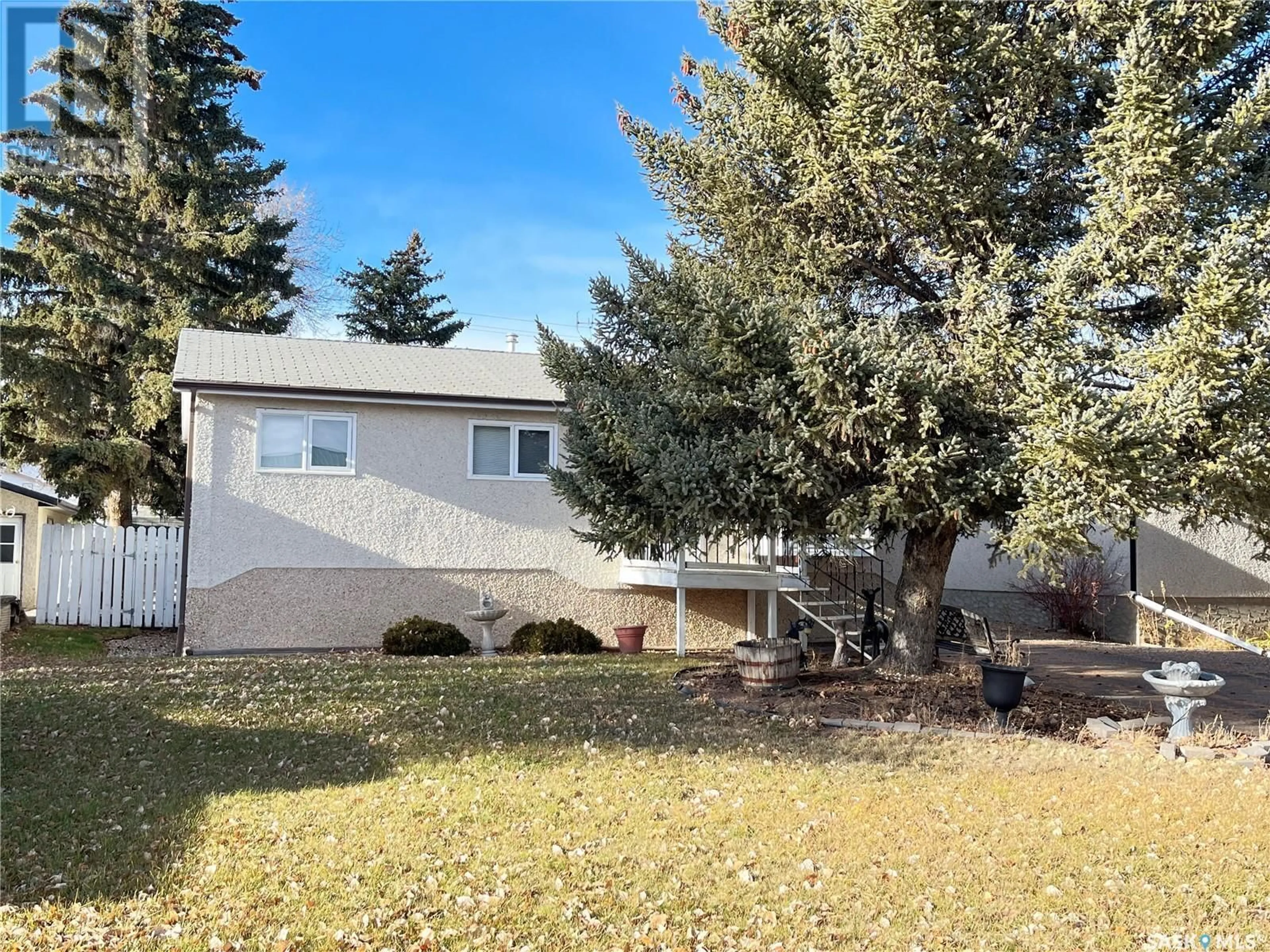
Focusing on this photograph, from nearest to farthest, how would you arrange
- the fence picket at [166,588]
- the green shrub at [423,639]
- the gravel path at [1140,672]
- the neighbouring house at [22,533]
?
the gravel path at [1140,672]
the green shrub at [423,639]
the fence picket at [166,588]
the neighbouring house at [22,533]

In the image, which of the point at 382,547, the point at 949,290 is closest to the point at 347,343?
the point at 382,547

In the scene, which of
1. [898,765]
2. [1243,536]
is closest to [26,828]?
[898,765]

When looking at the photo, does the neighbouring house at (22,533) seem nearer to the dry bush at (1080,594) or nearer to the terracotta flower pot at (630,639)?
the terracotta flower pot at (630,639)

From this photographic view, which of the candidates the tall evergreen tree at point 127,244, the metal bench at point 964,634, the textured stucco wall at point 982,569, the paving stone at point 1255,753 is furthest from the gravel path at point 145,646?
the textured stucco wall at point 982,569

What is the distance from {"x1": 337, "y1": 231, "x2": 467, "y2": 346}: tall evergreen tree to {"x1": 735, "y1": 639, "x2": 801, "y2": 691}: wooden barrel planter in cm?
2314

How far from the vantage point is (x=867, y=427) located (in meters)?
8.15

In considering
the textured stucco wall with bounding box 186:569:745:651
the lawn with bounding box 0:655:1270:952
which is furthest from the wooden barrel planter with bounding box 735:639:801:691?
the textured stucco wall with bounding box 186:569:745:651

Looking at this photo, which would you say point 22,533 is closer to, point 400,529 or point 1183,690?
point 400,529

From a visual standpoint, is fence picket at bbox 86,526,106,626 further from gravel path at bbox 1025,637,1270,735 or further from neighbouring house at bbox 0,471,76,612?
gravel path at bbox 1025,637,1270,735

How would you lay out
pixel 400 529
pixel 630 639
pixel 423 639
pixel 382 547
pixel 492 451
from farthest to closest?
1. pixel 492 451
2. pixel 630 639
3. pixel 400 529
4. pixel 382 547
5. pixel 423 639

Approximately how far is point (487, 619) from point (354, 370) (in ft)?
15.2

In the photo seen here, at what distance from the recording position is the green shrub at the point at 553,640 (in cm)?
1318

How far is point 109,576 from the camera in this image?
14.1m
